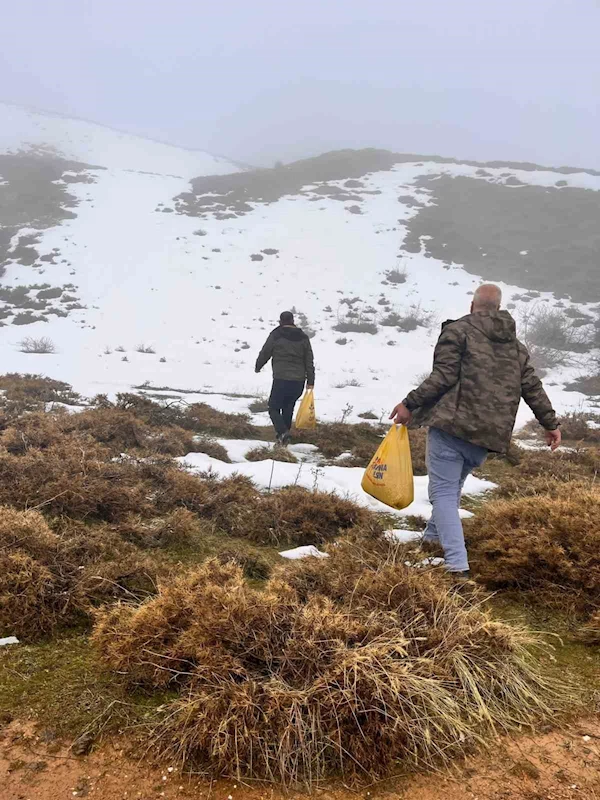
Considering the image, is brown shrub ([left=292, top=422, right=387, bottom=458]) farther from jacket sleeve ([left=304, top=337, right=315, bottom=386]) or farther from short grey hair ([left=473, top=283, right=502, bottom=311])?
short grey hair ([left=473, top=283, right=502, bottom=311])

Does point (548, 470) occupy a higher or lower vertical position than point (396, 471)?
lower

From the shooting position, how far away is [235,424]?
782 cm

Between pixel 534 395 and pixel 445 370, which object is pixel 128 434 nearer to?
pixel 445 370

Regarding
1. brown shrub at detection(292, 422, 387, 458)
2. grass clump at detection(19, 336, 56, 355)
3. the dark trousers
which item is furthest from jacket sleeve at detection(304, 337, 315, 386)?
grass clump at detection(19, 336, 56, 355)

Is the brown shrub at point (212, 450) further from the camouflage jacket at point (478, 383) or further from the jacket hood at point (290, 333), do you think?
the camouflage jacket at point (478, 383)

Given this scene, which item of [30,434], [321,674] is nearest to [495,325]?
[321,674]

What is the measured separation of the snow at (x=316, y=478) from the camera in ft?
14.5

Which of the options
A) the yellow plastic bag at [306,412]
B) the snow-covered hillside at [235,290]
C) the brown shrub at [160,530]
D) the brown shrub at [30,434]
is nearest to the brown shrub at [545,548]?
the brown shrub at [160,530]

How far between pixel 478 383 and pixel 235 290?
2385cm

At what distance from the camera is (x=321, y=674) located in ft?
5.45

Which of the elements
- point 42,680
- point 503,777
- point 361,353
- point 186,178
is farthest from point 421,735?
point 186,178

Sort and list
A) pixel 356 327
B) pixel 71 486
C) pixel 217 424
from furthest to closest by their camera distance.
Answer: pixel 356 327
pixel 217 424
pixel 71 486

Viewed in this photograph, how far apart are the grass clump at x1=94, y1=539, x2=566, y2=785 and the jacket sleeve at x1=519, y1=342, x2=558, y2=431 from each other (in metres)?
1.52

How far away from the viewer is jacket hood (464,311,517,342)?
120 inches
